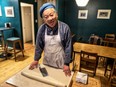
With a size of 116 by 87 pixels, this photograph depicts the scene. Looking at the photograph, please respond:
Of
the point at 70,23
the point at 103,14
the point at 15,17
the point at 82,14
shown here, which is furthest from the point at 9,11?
the point at 103,14

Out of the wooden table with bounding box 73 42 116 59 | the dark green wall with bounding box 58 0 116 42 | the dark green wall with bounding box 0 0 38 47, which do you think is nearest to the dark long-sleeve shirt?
the wooden table with bounding box 73 42 116 59

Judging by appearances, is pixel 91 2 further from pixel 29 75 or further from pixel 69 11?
pixel 29 75

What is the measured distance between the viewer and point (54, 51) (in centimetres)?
114

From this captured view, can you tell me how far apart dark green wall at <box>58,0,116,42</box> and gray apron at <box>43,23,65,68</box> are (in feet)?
10.5

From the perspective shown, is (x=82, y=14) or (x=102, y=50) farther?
(x=82, y=14)

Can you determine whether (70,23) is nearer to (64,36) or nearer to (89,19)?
(89,19)

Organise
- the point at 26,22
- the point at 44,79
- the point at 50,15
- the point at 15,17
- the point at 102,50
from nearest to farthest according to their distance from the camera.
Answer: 1. the point at 44,79
2. the point at 50,15
3. the point at 102,50
4. the point at 15,17
5. the point at 26,22

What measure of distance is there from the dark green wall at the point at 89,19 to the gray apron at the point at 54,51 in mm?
3209

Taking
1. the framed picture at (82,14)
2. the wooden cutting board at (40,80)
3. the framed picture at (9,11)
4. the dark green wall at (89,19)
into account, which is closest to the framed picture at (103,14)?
the dark green wall at (89,19)

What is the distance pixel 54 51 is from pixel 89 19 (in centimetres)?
374

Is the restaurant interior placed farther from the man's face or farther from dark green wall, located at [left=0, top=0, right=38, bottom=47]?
the man's face

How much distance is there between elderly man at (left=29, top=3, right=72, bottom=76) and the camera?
3.21 feet

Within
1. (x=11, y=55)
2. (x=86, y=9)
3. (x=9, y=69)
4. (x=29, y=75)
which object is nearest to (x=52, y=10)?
(x=29, y=75)

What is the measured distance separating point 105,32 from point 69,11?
1850mm
